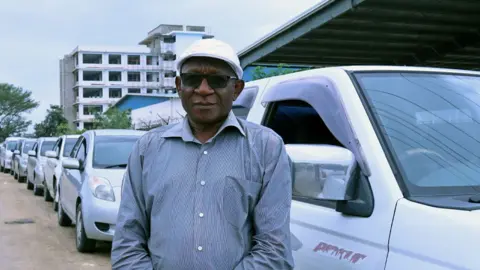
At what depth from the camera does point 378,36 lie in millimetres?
14484

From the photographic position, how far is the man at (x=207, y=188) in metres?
2.18

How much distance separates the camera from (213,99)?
7.55ft

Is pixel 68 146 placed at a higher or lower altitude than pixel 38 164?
higher

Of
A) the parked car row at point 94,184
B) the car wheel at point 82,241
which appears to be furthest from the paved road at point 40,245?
the parked car row at point 94,184

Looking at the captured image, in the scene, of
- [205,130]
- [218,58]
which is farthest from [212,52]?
[205,130]

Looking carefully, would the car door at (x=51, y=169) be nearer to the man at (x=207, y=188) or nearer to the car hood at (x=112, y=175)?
the car hood at (x=112, y=175)

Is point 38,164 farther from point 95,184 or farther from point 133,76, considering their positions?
point 133,76

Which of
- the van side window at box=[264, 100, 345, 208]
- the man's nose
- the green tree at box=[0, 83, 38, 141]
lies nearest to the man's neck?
the man's nose

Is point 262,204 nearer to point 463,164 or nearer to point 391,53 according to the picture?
point 463,164

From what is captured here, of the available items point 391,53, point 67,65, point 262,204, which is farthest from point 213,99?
point 67,65

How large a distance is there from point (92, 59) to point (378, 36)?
257 ft

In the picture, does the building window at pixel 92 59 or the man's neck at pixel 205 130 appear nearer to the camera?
the man's neck at pixel 205 130

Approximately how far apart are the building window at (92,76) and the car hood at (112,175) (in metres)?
81.0

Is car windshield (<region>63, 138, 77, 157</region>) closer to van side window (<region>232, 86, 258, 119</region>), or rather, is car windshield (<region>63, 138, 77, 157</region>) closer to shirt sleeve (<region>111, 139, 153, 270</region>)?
van side window (<region>232, 86, 258, 119</region>)
